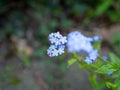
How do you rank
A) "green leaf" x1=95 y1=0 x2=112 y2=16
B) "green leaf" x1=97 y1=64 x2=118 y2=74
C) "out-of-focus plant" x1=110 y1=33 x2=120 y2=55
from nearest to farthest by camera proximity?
"green leaf" x1=97 y1=64 x2=118 y2=74
"out-of-focus plant" x1=110 y1=33 x2=120 y2=55
"green leaf" x1=95 y1=0 x2=112 y2=16

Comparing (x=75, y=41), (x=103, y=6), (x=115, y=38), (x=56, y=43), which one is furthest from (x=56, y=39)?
(x=103, y=6)

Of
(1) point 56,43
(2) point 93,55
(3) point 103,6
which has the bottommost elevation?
(1) point 56,43

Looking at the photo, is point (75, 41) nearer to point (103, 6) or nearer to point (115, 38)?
point (115, 38)

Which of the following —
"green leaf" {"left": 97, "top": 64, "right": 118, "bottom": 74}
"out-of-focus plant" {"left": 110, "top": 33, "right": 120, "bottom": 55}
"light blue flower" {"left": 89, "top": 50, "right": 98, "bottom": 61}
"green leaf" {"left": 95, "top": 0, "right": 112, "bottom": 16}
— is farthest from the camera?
"green leaf" {"left": 95, "top": 0, "right": 112, "bottom": 16}

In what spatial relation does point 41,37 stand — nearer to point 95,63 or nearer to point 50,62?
point 50,62

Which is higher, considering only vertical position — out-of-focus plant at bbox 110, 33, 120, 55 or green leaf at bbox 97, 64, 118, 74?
out-of-focus plant at bbox 110, 33, 120, 55

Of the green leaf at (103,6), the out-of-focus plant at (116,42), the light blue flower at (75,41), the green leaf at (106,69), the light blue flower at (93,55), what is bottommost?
the green leaf at (106,69)

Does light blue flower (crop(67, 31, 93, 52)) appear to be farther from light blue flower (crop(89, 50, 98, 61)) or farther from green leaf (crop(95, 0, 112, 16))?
green leaf (crop(95, 0, 112, 16))

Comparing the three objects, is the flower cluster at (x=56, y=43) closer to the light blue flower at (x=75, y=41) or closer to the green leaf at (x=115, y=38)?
the light blue flower at (x=75, y=41)

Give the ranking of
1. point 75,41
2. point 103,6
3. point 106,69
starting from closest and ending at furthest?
point 106,69 → point 75,41 → point 103,6

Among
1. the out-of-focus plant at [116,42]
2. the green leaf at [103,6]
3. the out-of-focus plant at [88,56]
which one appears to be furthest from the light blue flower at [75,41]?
the green leaf at [103,6]

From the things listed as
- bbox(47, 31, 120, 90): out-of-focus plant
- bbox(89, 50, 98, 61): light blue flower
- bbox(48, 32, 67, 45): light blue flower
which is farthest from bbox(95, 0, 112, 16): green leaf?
bbox(48, 32, 67, 45): light blue flower
